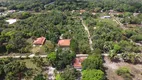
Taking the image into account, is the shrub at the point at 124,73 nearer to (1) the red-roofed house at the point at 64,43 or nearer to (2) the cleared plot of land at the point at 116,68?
(2) the cleared plot of land at the point at 116,68

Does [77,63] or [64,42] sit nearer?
[77,63]

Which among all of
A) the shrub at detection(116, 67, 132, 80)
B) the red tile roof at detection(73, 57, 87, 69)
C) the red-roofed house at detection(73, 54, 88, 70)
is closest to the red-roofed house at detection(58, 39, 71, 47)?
the red-roofed house at detection(73, 54, 88, 70)

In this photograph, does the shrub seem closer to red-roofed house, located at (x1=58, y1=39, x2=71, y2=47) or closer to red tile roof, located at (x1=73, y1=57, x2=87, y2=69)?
red tile roof, located at (x1=73, y1=57, x2=87, y2=69)

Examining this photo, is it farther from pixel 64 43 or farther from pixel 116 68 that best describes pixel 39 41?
pixel 116 68

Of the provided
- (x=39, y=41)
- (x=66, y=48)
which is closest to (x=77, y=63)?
(x=66, y=48)

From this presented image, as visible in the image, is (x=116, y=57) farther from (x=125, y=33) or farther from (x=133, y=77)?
(x=125, y=33)

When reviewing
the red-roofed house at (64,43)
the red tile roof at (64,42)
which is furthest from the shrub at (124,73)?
the red tile roof at (64,42)

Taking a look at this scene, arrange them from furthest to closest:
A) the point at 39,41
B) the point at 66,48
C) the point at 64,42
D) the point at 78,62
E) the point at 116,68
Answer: the point at 39,41
the point at 64,42
the point at 66,48
the point at 116,68
the point at 78,62

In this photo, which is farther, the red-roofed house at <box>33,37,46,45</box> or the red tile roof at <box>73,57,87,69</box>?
the red-roofed house at <box>33,37,46,45</box>

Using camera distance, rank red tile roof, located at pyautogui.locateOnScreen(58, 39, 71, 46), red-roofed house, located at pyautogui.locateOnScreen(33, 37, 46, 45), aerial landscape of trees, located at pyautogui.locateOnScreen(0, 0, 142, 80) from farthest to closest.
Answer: red-roofed house, located at pyautogui.locateOnScreen(33, 37, 46, 45) < red tile roof, located at pyautogui.locateOnScreen(58, 39, 71, 46) < aerial landscape of trees, located at pyautogui.locateOnScreen(0, 0, 142, 80)
